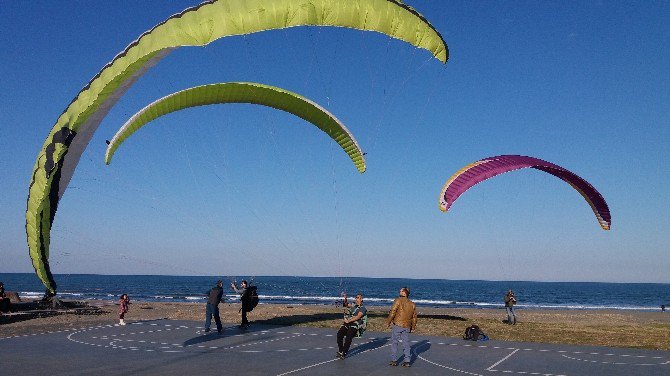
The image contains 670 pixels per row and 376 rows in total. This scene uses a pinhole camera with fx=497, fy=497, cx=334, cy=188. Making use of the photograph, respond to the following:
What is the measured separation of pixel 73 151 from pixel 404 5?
1079 cm

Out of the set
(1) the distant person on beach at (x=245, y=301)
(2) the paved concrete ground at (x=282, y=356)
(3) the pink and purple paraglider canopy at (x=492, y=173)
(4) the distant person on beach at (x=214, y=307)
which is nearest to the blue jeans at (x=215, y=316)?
(4) the distant person on beach at (x=214, y=307)

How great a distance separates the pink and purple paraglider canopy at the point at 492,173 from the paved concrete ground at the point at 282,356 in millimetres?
5093

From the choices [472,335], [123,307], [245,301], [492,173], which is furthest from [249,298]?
[492,173]

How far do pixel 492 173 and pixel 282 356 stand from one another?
414 inches

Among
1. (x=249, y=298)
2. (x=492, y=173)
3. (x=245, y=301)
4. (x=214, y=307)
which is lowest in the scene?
(x=214, y=307)

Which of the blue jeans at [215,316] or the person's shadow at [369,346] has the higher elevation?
the blue jeans at [215,316]

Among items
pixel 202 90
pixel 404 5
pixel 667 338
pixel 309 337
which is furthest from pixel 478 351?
pixel 202 90

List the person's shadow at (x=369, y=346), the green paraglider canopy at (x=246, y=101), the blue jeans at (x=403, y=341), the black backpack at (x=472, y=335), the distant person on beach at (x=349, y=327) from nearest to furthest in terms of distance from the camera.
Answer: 1. the blue jeans at (x=403, y=341)
2. the distant person on beach at (x=349, y=327)
3. the person's shadow at (x=369, y=346)
4. the green paraglider canopy at (x=246, y=101)
5. the black backpack at (x=472, y=335)

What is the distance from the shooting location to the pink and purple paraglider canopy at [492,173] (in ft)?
58.6

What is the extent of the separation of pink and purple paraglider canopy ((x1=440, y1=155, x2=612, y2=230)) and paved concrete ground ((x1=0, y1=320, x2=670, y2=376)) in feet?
16.7

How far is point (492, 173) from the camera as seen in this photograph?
60.7 feet

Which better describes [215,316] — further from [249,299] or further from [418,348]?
[418,348]

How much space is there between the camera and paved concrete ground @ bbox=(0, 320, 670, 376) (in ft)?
35.3

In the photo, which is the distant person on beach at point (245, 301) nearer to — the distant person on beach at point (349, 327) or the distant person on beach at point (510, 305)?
the distant person on beach at point (349, 327)
